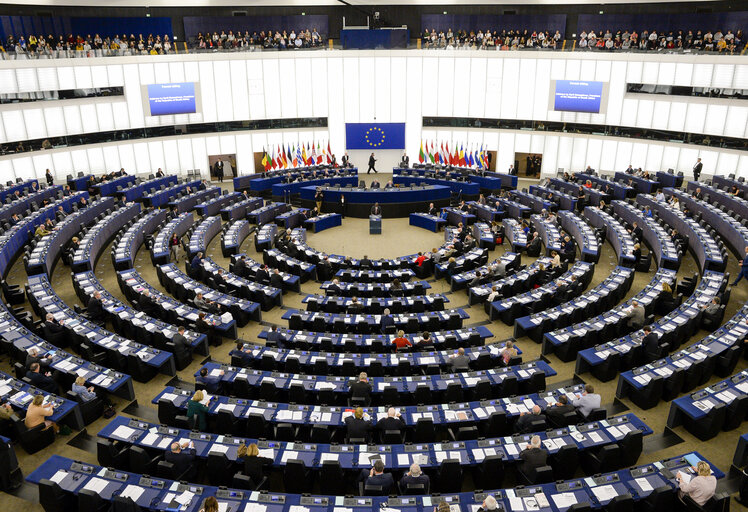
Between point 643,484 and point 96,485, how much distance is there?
1016cm

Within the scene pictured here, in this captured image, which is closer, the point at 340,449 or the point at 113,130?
the point at 340,449

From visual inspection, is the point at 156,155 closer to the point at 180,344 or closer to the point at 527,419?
the point at 180,344

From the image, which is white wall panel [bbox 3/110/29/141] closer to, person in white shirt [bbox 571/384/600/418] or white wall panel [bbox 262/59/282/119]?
white wall panel [bbox 262/59/282/119]

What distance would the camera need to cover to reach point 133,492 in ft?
32.3

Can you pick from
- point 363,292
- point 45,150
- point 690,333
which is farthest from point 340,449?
point 45,150

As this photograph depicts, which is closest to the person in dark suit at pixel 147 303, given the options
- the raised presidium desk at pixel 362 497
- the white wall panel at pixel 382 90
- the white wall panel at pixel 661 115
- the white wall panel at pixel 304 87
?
the raised presidium desk at pixel 362 497

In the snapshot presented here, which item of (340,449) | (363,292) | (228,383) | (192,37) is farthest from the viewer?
(192,37)

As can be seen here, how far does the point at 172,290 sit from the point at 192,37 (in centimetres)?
2958

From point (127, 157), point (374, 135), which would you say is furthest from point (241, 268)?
point (374, 135)

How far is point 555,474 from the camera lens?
11102 millimetres

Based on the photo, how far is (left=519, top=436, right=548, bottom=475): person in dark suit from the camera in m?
10.5

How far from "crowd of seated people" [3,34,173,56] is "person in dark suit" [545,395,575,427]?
36376 millimetres

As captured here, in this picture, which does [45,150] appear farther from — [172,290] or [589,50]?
[589,50]

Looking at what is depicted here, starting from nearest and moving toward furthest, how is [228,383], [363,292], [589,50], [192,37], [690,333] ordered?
[228,383] → [690,333] → [363,292] → [589,50] → [192,37]
